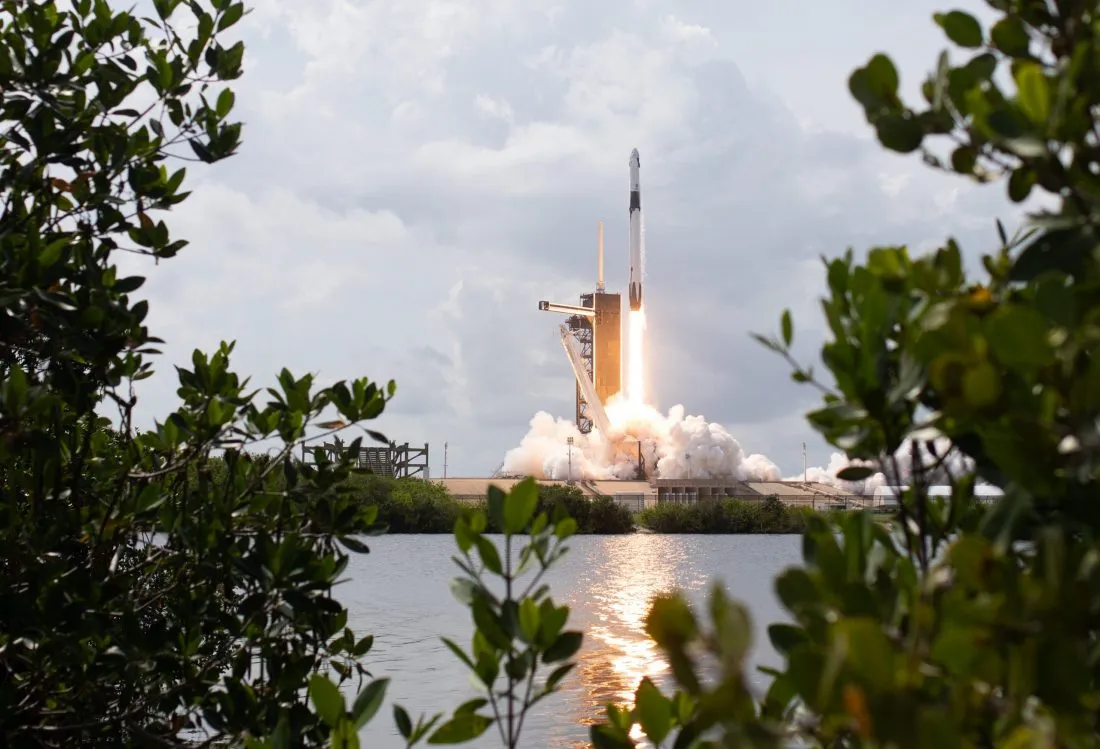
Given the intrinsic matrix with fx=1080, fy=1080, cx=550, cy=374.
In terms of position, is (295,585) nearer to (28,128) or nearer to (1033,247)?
(28,128)

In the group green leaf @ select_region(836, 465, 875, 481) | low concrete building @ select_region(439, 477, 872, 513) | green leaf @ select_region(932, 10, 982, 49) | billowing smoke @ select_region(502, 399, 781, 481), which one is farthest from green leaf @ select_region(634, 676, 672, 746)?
billowing smoke @ select_region(502, 399, 781, 481)

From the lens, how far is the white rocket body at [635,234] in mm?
81750

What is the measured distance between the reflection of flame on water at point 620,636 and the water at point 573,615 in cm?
2

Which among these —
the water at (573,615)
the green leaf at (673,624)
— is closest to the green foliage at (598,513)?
the water at (573,615)

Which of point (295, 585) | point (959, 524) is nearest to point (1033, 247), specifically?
point (959, 524)

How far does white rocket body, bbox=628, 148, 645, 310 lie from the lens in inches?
3219

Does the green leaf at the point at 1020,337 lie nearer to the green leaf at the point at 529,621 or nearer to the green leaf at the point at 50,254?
the green leaf at the point at 529,621

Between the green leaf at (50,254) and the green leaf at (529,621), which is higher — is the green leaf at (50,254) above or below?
above

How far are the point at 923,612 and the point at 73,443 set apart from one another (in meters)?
4.03

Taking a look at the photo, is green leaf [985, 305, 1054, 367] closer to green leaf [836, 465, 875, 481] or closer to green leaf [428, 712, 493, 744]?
green leaf [836, 465, 875, 481]

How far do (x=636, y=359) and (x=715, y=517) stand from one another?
17.1m

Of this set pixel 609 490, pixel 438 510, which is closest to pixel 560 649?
pixel 438 510

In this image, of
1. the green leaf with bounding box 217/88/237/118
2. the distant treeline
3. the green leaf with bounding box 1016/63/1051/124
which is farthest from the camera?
the distant treeline

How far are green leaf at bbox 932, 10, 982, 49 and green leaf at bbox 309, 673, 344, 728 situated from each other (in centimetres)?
160
